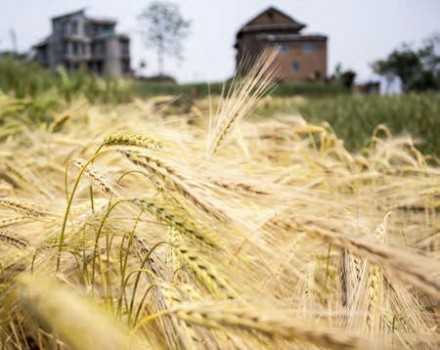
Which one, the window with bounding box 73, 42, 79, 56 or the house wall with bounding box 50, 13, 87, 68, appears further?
the window with bounding box 73, 42, 79, 56

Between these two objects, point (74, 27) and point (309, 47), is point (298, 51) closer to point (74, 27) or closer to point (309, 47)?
point (309, 47)

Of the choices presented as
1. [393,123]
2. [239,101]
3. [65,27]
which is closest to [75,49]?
[65,27]

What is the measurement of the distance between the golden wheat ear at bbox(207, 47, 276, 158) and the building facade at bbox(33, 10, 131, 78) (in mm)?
58310

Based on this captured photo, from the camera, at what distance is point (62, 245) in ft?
2.94

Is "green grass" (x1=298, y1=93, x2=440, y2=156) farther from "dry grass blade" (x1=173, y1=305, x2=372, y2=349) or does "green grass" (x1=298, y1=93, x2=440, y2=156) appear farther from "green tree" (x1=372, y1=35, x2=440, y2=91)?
"green tree" (x1=372, y1=35, x2=440, y2=91)

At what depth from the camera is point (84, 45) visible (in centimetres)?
6053

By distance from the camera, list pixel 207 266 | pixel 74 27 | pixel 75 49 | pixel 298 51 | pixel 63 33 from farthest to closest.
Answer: pixel 75 49, pixel 74 27, pixel 63 33, pixel 298 51, pixel 207 266

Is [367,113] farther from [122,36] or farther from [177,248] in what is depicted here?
[122,36]

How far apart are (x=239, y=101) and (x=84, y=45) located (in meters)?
63.7

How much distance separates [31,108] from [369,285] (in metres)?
4.32

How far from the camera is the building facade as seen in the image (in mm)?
58656

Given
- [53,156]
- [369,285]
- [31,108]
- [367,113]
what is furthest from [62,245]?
[367,113]

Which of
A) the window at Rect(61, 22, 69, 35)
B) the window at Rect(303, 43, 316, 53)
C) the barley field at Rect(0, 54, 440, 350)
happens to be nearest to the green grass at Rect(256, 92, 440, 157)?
the barley field at Rect(0, 54, 440, 350)

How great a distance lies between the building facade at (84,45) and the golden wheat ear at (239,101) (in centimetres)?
5831
